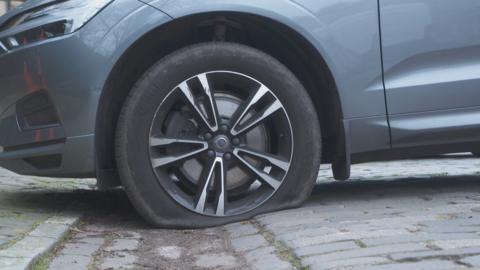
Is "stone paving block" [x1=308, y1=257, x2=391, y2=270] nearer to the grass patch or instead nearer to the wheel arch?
the grass patch

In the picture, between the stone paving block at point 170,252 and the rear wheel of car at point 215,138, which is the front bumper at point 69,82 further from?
the stone paving block at point 170,252

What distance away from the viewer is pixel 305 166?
3881 millimetres

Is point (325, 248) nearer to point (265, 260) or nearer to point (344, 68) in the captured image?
point (265, 260)

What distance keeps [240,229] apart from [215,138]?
51cm

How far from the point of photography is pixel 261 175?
12.5ft

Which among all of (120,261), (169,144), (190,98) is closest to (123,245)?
(120,261)

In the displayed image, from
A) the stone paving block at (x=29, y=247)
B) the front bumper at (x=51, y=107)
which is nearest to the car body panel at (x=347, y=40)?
the front bumper at (x=51, y=107)

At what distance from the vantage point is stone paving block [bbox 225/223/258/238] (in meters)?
3.57

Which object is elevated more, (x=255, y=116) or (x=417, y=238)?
(x=255, y=116)

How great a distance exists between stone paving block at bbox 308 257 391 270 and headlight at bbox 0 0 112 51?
1791 millimetres

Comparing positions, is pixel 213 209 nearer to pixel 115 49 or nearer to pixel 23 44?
pixel 115 49

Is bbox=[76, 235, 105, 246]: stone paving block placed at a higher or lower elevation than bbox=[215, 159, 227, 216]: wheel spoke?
lower

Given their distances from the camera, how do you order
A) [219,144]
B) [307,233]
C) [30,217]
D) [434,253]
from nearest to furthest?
[434,253], [307,233], [219,144], [30,217]

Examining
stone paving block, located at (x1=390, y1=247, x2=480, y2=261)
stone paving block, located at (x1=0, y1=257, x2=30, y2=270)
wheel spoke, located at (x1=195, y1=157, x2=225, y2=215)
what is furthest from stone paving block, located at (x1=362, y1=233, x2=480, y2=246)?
stone paving block, located at (x1=0, y1=257, x2=30, y2=270)
